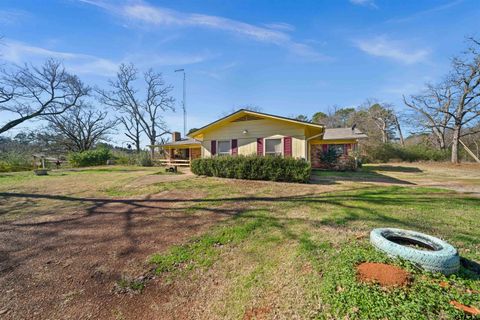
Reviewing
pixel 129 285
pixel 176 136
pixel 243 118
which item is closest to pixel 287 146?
pixel 243 118

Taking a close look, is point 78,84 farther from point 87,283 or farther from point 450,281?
point 450,281

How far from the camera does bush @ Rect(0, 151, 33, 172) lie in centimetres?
2069

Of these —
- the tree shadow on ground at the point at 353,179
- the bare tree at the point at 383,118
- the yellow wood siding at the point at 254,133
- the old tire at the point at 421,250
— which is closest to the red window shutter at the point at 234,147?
the yellow wood siding at the point at 254,133

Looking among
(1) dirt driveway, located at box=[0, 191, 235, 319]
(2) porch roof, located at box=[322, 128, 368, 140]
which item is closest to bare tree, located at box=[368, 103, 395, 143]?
(2) porch roof, located at box=[322, 128, 368, 140]

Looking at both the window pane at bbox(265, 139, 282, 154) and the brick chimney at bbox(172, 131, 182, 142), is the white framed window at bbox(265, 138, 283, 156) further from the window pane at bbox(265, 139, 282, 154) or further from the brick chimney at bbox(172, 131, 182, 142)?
the brick chimney at bbox(172, 131, 182, 142)

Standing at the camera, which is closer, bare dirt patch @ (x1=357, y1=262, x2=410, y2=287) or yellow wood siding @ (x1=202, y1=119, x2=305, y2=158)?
bare dirt patch @ (x1=357, y1=262, x2=410, y2=287)

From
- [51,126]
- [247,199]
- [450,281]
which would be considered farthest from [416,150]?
[51,126]

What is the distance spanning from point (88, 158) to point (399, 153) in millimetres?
37603

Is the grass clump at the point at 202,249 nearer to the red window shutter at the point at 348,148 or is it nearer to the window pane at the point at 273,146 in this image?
the window pane at the point at 273,146

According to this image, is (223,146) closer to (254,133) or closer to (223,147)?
(223,147)

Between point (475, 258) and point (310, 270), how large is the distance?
224 centimetres

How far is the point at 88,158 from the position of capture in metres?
25.5

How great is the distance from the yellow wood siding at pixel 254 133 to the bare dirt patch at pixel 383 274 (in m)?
8.95

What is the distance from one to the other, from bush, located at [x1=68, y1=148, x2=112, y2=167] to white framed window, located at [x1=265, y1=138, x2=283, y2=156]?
24.7 metres
